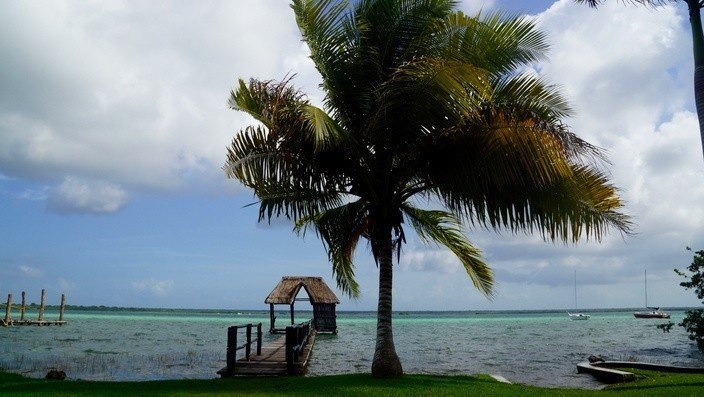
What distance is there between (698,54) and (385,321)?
22.1 ft

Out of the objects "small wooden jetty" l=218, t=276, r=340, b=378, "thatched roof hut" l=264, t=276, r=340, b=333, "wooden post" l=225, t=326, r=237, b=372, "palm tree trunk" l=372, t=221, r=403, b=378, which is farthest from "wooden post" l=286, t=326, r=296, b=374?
"thatched roof hut" l=264, t=276, r=340, b=333

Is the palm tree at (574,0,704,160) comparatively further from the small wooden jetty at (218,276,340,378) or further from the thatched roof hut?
the thatched roof hut

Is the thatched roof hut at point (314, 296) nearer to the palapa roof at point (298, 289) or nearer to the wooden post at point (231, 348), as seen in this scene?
the palapa roof at point (298, 289)

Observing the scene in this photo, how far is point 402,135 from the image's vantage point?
36.5 ft

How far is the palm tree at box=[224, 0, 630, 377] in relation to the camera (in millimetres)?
10383

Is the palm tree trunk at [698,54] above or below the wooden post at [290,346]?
above

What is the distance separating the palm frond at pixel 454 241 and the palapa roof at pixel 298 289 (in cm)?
2192

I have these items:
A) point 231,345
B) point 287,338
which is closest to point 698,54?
point 287,338

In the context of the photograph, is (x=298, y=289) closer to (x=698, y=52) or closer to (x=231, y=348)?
(x=231, y=348)

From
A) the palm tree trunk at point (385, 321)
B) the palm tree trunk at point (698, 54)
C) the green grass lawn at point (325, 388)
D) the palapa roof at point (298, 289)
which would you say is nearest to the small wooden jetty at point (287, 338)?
the palapa roof at point (298, 289)

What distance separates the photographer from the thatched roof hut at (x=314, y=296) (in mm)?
34750

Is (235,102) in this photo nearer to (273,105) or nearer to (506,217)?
(273,105)

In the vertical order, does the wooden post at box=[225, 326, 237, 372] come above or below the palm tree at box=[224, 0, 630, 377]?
below

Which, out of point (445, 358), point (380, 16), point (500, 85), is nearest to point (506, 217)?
point (500, 85)
